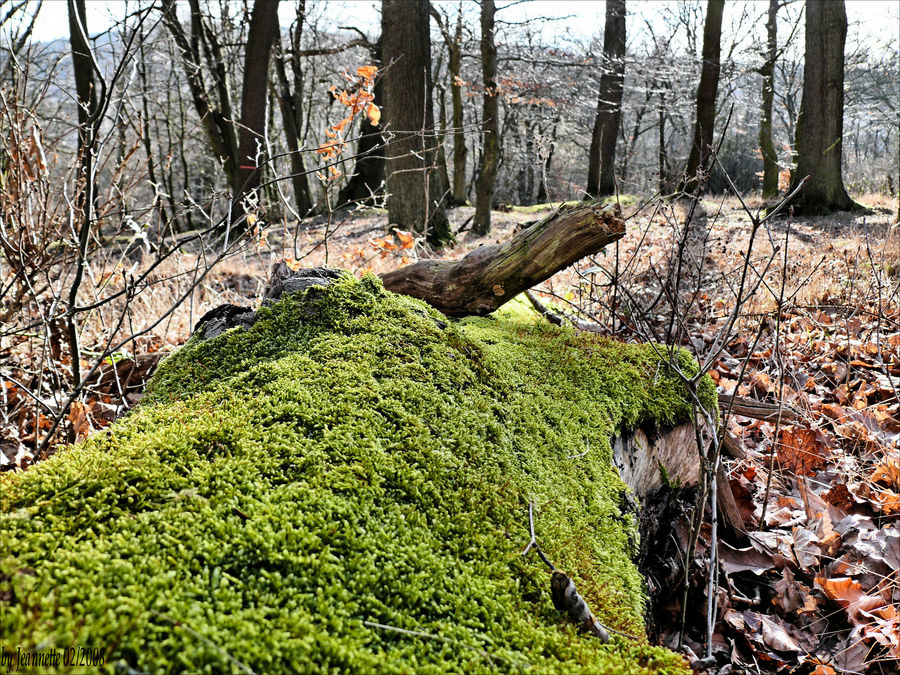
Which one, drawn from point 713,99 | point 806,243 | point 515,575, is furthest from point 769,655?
point 713,99

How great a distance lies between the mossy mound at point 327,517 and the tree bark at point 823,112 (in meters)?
10.5

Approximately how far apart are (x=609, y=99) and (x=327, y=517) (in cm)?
1687

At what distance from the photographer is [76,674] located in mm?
715

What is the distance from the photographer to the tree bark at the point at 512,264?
2.56 metres

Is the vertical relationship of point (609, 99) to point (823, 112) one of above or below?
above

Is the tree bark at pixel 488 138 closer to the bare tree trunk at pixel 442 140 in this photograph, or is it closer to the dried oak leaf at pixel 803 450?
the bare tree trunk at pixel 442 140

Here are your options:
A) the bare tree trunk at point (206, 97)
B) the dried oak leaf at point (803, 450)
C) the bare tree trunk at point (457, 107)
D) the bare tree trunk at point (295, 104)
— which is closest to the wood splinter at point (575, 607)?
the dried oak leaf at point (803, 450)

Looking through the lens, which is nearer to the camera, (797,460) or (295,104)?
(797,460)

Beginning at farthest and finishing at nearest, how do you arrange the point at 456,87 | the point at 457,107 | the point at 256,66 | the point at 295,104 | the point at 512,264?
the point at 295,104 → the point at 457,107 → the point at 456,87 → the point at 256,66 → the point at 512,264

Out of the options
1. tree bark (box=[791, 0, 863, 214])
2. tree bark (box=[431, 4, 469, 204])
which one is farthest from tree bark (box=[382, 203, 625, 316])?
tree bark (box=[791, 0, 863, 214])

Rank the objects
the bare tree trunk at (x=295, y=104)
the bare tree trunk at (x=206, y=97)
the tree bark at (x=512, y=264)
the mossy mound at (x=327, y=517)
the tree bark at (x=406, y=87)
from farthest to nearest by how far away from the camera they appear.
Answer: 1. the bare tree trunk at (x=295, y=104)
2. the bare tree trunk at (x=206, y=97)
3. the tree bark at (x=406, y=87)
4. the tree bark at (x=512, y=264)
5. the mossy mound at (x=327, y=517)

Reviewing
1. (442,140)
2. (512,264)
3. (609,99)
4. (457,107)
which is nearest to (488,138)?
(442,140)

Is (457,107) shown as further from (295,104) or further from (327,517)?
(327,517)

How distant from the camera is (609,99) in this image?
15727 mm
